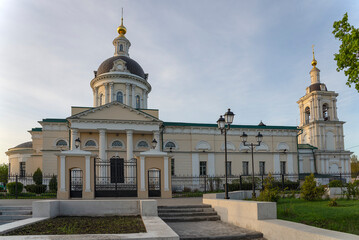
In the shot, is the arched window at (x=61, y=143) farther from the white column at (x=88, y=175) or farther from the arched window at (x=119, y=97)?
the white column at (x=88, y=175)

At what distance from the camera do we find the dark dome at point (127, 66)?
3681 centimetres

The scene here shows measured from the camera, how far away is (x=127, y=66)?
37188mm

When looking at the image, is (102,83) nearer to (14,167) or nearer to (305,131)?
(14,167)

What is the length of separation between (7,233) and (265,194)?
27.3 ft

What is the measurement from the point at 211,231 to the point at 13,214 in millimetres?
7148

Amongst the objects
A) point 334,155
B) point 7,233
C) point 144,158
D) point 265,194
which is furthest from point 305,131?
point 7,233

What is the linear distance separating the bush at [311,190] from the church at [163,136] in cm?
1439

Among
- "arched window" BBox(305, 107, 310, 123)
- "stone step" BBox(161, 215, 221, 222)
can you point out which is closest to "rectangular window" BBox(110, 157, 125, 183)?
"stone step" BBox(161, 215, 221, 222)

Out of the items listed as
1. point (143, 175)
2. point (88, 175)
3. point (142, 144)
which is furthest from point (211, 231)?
point (142, 144)

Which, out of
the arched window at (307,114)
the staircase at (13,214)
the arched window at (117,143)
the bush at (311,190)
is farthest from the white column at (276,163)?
the staircase at (13,214)

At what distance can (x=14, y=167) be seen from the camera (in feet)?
115

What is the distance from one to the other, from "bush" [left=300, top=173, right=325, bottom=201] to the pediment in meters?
17.6

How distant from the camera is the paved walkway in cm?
767

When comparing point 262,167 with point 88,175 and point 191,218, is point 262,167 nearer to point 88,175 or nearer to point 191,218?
point 88,175
